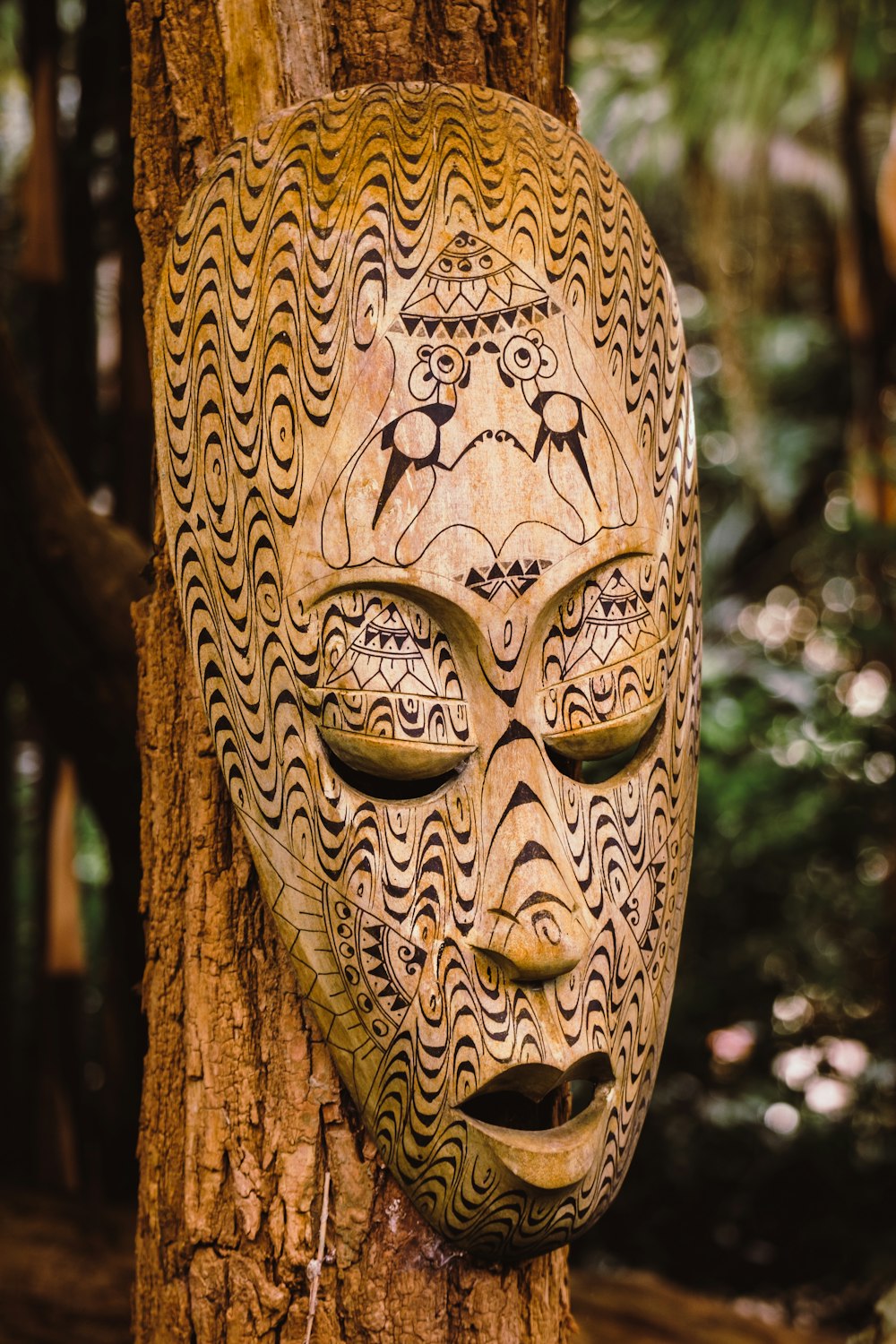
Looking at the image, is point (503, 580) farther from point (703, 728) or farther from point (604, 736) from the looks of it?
point (703, 728)

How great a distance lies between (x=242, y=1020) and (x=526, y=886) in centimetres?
26

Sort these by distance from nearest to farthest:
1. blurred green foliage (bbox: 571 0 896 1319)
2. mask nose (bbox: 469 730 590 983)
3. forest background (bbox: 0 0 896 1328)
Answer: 1. mask nose (bbox: 469 730 590 983)
2. forest background (bbox: 0 0 896 1328)
3. blurred green foliage (bbox: 571 0 896 1319)

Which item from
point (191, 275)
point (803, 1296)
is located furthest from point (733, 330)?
point (191, 275)

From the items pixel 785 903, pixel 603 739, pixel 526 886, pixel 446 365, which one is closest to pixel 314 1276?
pixel 526 886

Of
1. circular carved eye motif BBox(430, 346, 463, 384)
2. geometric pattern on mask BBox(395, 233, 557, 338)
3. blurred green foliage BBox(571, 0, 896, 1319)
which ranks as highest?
geometric pattern on mask BBox(395, 233, 557, 338)

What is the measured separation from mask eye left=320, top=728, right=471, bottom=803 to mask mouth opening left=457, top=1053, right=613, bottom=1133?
199 mm

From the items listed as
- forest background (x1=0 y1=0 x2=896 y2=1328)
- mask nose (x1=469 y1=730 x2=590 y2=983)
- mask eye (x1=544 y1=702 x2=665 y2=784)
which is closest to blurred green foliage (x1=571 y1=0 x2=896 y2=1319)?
forest background (x1=0 y1=0 x2=896 y2=1328)

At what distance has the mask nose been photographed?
2.69ft

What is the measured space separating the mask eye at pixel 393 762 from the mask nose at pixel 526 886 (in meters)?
0.03

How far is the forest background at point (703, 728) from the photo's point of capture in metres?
1.77

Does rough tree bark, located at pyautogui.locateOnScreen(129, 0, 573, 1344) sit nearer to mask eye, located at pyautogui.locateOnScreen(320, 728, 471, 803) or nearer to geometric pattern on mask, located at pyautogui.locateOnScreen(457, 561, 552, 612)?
mask eye, located at pyautogui.locateOnScreen(320, 728, 471, 803)

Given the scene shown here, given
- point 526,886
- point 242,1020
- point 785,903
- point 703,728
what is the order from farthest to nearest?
point 785,903, point 703,728, point 242,1020, point 526,886

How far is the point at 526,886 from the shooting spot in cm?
83

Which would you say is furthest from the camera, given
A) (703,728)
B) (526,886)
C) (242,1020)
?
(703,728)
